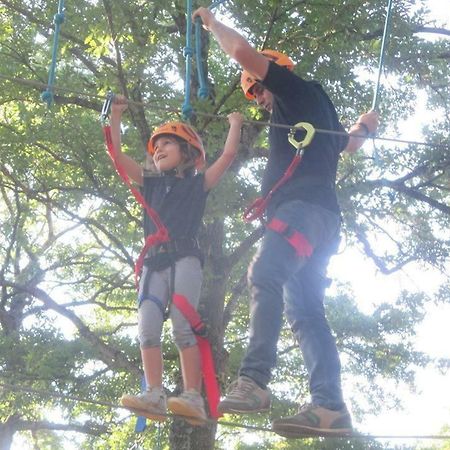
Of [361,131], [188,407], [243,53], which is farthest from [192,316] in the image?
[361,131]

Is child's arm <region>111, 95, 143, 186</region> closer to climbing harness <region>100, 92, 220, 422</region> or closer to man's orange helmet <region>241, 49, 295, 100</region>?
climbing harness <region>100, 92, 220, 422</region>

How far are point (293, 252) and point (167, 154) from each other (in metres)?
1.12

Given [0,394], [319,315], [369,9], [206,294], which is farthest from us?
[0,394]

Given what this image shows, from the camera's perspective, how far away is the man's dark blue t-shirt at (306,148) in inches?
130

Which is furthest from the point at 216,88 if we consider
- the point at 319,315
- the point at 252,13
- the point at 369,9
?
the point at 319,315

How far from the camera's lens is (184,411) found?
10.8ft

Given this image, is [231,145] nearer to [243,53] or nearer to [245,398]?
[243,53]

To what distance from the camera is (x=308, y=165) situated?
339cm

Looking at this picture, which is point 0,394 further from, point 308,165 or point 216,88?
point 308,165

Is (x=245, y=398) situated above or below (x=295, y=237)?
below

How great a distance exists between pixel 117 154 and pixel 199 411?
55.1 inches

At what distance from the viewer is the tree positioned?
595cm

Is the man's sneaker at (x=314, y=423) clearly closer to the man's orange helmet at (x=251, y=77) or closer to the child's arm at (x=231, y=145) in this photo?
the child's arm at (x=231, y=145)

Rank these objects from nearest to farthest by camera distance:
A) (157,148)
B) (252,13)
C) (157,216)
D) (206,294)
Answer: (157,216), (157,148), (252,13), (206,294)
